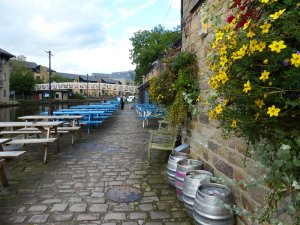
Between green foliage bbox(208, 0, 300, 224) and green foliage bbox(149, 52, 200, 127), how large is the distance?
2.38 metres

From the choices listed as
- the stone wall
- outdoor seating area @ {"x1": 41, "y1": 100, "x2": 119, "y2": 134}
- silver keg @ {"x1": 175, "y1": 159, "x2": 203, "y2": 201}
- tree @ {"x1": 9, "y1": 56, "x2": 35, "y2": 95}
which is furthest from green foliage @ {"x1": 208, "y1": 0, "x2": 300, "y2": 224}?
tree @ {"x1": 9, "y1": 56, "x2": 35, "y2": 95}

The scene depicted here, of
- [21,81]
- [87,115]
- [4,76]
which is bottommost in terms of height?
[87,115]

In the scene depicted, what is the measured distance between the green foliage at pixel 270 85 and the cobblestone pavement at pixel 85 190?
184 cm

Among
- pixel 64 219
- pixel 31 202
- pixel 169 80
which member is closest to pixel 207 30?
pixel 169 80

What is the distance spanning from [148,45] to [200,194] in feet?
100

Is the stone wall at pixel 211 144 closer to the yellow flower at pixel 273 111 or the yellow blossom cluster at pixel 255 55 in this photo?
the yellow blossom cluster at pixel 255 55

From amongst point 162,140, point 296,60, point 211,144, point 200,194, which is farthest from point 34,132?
point 296,60

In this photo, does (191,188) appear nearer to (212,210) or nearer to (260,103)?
(212,210)

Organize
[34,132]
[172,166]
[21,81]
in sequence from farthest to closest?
[21,81] → [34,132] → [172,166]

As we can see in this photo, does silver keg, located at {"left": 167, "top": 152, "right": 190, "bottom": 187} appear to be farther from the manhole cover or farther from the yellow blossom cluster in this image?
the yellow blossom cluster

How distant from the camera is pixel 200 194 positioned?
275 cm

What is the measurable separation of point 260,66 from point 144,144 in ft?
21.4

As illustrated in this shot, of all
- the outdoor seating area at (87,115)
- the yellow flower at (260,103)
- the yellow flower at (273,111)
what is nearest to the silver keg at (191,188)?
the yellow flower at (260,103)

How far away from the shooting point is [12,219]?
317 cm
